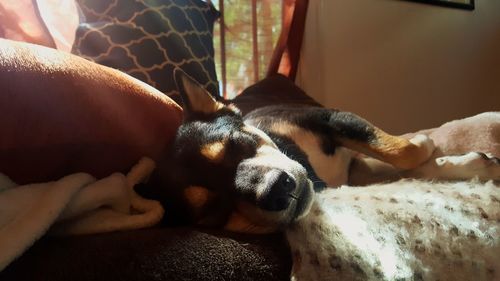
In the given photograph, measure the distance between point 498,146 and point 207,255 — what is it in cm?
94

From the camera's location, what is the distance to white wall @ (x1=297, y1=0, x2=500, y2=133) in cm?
256

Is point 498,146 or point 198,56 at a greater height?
point 198,56

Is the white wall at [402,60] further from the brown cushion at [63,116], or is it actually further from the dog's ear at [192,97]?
the brown cushion at [63,116]

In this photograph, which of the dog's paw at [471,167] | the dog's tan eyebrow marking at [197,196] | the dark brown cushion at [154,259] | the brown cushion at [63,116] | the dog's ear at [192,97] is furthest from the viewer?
the dog's ear at [192,97]

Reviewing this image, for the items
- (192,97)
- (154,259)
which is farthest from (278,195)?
(192,97)

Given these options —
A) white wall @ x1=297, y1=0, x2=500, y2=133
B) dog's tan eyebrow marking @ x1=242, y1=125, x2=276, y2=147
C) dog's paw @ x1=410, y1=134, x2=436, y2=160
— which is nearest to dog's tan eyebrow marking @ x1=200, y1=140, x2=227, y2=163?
dog's tan eyebrow marking @ x1=242, y1=125, x2=276, y2=147

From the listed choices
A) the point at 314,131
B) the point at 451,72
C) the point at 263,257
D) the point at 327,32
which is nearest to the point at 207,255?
the point at 263,257

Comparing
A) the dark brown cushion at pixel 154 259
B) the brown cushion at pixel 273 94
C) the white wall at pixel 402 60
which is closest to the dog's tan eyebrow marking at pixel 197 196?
the dark brown cushion at pixel 154 259

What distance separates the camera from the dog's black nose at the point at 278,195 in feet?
2.49

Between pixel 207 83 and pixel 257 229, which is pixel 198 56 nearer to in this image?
pixel 207 83

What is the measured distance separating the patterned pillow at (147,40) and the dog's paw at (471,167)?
853 mm

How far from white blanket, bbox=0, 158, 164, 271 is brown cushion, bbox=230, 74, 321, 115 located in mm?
1052

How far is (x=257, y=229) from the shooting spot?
0.74 meters

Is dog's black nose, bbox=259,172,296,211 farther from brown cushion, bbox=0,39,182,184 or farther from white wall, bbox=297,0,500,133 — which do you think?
white wall, bbox=297,0,500,133
